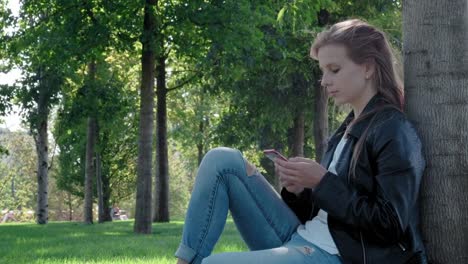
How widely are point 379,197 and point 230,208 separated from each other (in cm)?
95

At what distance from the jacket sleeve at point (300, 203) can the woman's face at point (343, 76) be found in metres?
0.56

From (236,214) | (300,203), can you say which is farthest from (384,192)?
(236,214)

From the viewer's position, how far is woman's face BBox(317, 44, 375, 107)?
347 centimetres

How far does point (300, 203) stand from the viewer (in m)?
3.87

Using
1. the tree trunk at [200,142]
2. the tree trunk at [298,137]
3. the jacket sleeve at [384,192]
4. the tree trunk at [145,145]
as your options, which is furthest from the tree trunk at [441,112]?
the tree trunk at [200,142]

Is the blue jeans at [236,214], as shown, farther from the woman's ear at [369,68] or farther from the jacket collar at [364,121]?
the woman's ear at [369,68]

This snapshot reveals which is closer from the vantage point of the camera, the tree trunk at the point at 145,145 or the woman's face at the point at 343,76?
the woman's face at the point at 343,76

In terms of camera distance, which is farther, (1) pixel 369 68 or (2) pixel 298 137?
(2) pixel 298 137

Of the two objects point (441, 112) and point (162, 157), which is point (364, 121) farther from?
point (162, 157)

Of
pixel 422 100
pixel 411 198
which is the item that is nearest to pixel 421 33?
pixel 422 100

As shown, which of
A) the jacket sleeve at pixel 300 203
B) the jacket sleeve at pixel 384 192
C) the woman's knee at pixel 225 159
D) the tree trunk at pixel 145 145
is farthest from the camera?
the tree trunk at pixel 145 145

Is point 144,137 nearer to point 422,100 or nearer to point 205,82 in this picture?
point 205,82

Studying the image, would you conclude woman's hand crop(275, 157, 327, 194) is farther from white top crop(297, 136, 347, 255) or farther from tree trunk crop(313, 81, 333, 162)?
tree trunk crop(313, 81, 333, 162)

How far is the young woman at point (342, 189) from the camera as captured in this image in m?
3.11
